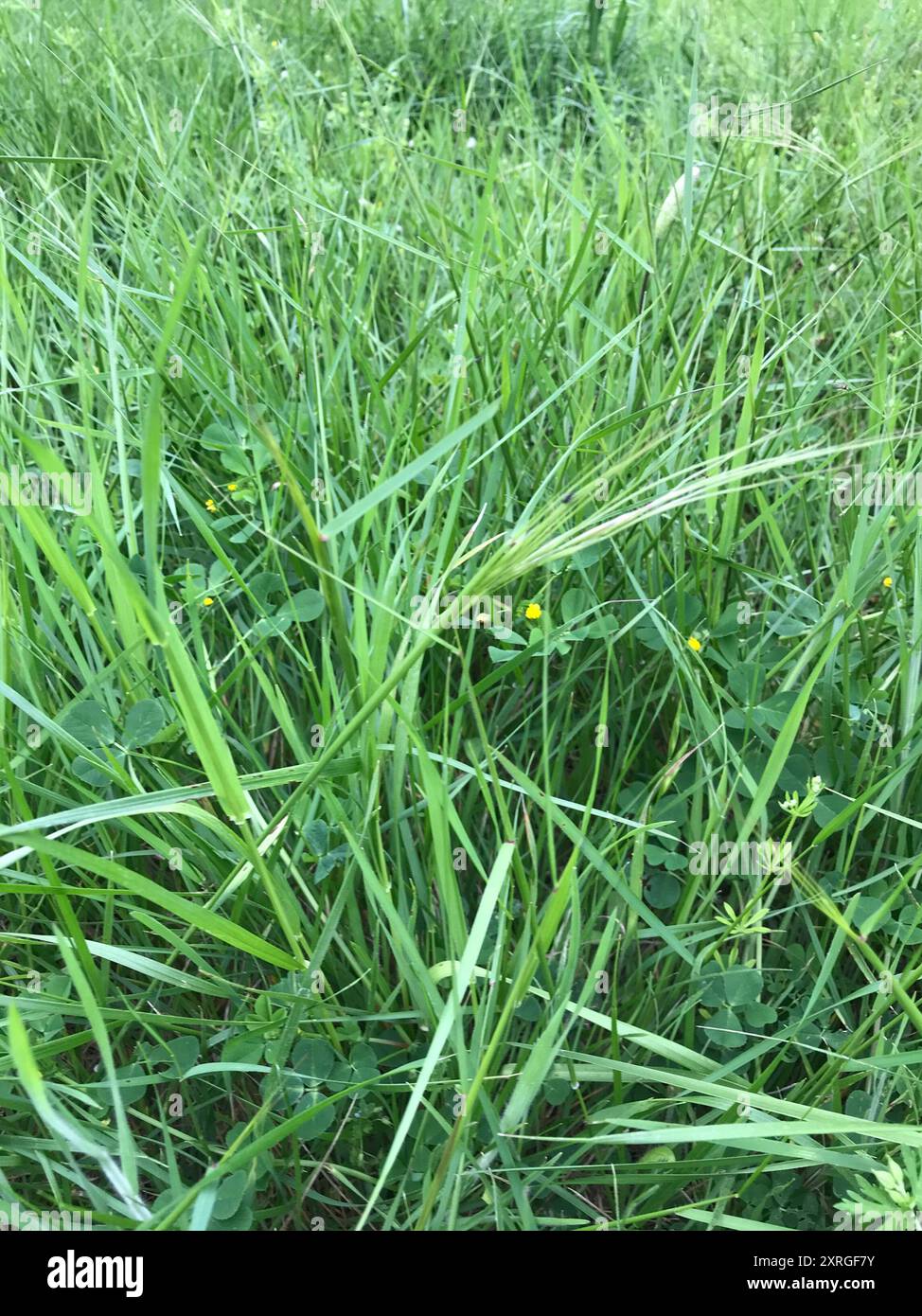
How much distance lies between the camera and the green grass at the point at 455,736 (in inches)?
30.1

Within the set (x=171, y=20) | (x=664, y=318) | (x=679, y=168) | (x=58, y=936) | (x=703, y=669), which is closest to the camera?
(x=58, y=936)

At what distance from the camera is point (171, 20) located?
2260 mm

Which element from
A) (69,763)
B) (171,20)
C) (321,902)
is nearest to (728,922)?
(321,902)

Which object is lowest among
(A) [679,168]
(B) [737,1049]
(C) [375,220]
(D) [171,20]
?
(B) [737,1049]

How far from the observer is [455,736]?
0.91 m

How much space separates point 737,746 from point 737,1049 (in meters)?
0.33

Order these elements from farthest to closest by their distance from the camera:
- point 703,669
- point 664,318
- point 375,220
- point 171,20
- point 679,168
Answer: point 171,20 → point 679,168 → point 375,220 → point 664,318 → point 703,669

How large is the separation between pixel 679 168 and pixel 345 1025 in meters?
1.70

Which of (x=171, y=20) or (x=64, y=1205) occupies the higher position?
(x=171, y=20)

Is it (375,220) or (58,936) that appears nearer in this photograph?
(58,936)

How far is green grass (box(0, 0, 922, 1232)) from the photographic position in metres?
0.76

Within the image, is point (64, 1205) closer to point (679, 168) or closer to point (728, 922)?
point (728, 922)
